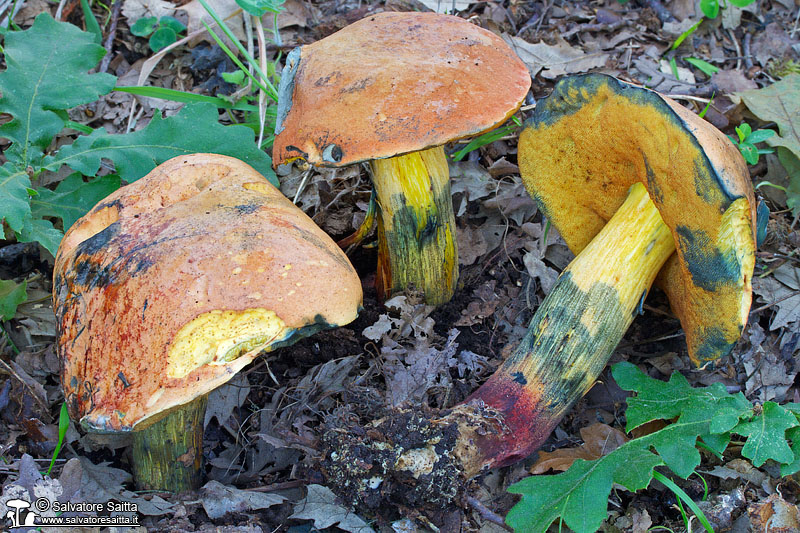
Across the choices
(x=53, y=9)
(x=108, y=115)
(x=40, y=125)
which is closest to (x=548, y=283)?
(x=40, y=125)

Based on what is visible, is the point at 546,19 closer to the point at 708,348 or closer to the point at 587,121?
the point at 587,121

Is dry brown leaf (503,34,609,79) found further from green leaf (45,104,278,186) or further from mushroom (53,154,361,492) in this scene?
mushroom (53,154,361,492)

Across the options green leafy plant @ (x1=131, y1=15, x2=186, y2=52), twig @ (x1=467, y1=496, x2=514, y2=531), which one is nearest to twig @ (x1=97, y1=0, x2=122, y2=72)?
green leafy plant @ (x1=131, y1=15, x2=186, y2=52)

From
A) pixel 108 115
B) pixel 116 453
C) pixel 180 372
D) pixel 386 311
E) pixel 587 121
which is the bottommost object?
pixel 116 453

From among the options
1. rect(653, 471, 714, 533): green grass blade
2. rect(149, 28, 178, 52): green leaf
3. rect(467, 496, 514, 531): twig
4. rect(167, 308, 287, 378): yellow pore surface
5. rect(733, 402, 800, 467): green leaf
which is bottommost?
rect(467, 496, 514, 531): twig

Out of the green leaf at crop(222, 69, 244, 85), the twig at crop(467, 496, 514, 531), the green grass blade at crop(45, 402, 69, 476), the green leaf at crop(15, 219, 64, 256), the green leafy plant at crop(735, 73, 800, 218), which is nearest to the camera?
the twig at crop(467, 496, 514, 531)

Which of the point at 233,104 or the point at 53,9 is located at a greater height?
the point at 53,9

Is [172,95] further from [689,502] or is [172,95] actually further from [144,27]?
[689,502]

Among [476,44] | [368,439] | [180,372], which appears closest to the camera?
[180,372]
